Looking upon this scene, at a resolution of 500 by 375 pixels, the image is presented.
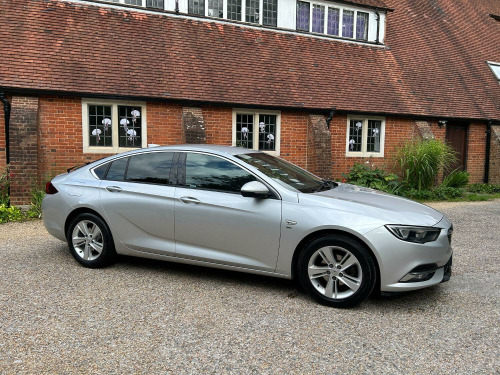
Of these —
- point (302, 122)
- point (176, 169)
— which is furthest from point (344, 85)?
point (176, 169)

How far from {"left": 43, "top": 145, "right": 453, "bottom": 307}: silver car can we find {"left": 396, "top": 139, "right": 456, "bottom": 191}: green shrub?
336 inches

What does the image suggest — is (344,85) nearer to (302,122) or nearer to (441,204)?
(302,122)

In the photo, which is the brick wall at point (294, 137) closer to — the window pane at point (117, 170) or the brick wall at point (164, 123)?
the brick wall at point (164, 123)

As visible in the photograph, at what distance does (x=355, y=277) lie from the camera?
3.85m

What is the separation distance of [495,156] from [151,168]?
1514 centimetres

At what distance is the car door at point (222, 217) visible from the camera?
4141 millimetres

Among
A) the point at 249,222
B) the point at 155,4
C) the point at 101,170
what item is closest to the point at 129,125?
the point at 155,4

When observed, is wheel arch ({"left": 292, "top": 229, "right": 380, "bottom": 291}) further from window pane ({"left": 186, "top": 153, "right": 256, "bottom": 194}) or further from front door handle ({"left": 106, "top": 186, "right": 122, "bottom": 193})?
front door handle ({"left": 106, "top": 186, "right": 122, "bottom": 193})

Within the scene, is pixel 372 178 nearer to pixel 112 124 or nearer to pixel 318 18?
pixel 318 18

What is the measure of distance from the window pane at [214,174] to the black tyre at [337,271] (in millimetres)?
1032

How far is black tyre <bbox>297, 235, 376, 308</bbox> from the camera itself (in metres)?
3.77

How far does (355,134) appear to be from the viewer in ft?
44.4

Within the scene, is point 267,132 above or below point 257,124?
below

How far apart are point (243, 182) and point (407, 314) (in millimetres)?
2064
